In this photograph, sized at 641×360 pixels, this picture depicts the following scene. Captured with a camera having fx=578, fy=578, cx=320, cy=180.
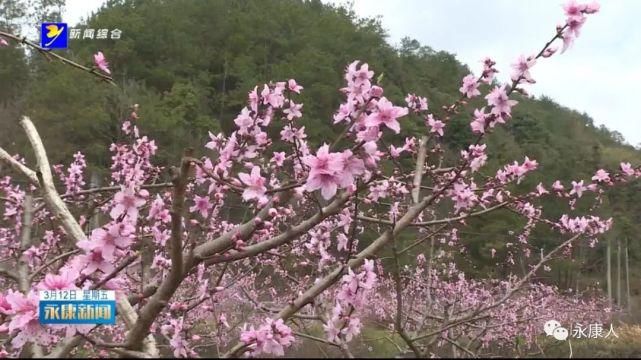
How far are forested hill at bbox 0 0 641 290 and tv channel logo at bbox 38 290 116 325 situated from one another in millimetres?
12104

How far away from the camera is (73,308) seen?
1.42 m

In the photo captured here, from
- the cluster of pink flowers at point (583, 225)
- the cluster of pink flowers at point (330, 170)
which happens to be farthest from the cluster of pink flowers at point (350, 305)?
the cluster of pink flowers at point (583, 225)

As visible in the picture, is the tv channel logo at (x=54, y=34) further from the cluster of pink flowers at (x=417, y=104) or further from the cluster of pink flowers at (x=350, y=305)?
the cluster of pink flowers at (x=350, y=305)

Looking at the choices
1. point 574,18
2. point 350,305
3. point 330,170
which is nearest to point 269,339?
point 350,305

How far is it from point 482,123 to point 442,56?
4554 centimetres

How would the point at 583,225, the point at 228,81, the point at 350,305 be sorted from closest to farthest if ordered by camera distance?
the point at 350,305 → the point at 583,225 → the point at 228,81

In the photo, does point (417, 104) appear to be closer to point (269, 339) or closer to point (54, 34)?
point (269, 339)

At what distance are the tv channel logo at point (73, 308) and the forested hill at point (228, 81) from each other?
12.1 m

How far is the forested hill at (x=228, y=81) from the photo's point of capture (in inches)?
723

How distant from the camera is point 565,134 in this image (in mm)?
40562

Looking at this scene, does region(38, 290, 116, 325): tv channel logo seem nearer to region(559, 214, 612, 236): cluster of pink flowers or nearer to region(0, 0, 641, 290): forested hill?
region(559, 214, 612, 236): cluster of pink flowers

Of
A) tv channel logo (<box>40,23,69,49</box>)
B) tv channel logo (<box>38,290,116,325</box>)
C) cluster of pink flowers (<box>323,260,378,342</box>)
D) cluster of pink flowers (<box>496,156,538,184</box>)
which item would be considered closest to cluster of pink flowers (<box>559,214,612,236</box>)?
cluster of pink flowers (<box>496,156,538,184</box>)

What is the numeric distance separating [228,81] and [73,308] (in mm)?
30575

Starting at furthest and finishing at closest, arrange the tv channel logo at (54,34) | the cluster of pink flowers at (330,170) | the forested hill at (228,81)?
the forested hill at (228,81), the tv channel logo at (54,34), the cluster of pink flowers at (330,170)
